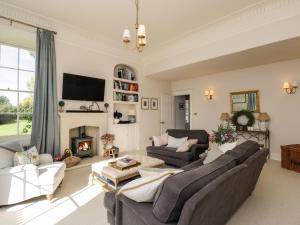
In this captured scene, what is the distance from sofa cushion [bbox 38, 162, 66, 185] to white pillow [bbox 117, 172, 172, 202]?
1623mm

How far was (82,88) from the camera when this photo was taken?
4.66 m

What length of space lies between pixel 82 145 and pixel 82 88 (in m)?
1.54

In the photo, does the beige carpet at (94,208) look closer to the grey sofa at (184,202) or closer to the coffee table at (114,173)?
the coffee table at (114,173)

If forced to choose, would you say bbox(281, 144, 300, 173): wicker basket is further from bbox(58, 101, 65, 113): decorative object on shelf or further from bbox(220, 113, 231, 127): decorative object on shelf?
bbox(58, 101, 65, 113): decorative object on shelf

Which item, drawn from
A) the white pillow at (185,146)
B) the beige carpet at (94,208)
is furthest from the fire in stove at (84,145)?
the white pillow at (185,146)

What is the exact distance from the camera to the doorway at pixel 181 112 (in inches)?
309

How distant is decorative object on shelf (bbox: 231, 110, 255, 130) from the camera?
5.02 m

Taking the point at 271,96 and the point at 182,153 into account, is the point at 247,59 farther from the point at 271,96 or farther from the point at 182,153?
the point at 182,153

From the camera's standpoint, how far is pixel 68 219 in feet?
6.93

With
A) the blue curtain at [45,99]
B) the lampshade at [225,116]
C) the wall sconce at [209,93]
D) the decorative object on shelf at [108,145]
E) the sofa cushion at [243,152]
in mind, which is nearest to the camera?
the sofa cushion at [243,152]

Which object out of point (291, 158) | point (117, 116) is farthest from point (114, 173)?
point (291, 158)

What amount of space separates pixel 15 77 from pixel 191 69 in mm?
4597

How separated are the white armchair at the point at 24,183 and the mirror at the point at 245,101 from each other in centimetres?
507

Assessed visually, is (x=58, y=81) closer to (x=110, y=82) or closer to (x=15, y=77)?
(x=15, y=77)
